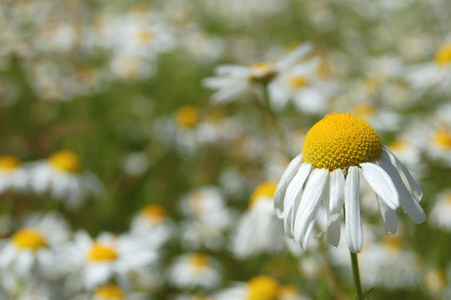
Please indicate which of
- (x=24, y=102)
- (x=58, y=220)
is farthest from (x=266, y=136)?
(x=24, y=102)

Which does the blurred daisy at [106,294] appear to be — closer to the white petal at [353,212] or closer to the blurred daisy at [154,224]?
the blurred daisy at [154,224]

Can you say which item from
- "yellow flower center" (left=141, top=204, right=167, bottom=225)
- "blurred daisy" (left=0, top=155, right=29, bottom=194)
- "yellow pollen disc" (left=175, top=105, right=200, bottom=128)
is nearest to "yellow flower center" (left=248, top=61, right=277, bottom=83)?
"yellow flower center" (left=141, top=204, right=167, bottom=225)

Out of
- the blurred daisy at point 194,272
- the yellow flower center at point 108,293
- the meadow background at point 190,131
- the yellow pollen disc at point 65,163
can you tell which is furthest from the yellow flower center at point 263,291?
the yellow pollen disc at point 65,163

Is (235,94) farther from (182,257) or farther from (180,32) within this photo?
(180,32)

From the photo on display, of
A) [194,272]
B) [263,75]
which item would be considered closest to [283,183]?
[263,75]

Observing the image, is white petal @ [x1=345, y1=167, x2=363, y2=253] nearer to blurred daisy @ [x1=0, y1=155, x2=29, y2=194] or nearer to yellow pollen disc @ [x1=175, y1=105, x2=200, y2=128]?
blurred daisy @ [x1=0, y1=155, x2=29, y2=194]

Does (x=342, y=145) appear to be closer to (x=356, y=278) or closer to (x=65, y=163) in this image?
(x=356, y=278)
